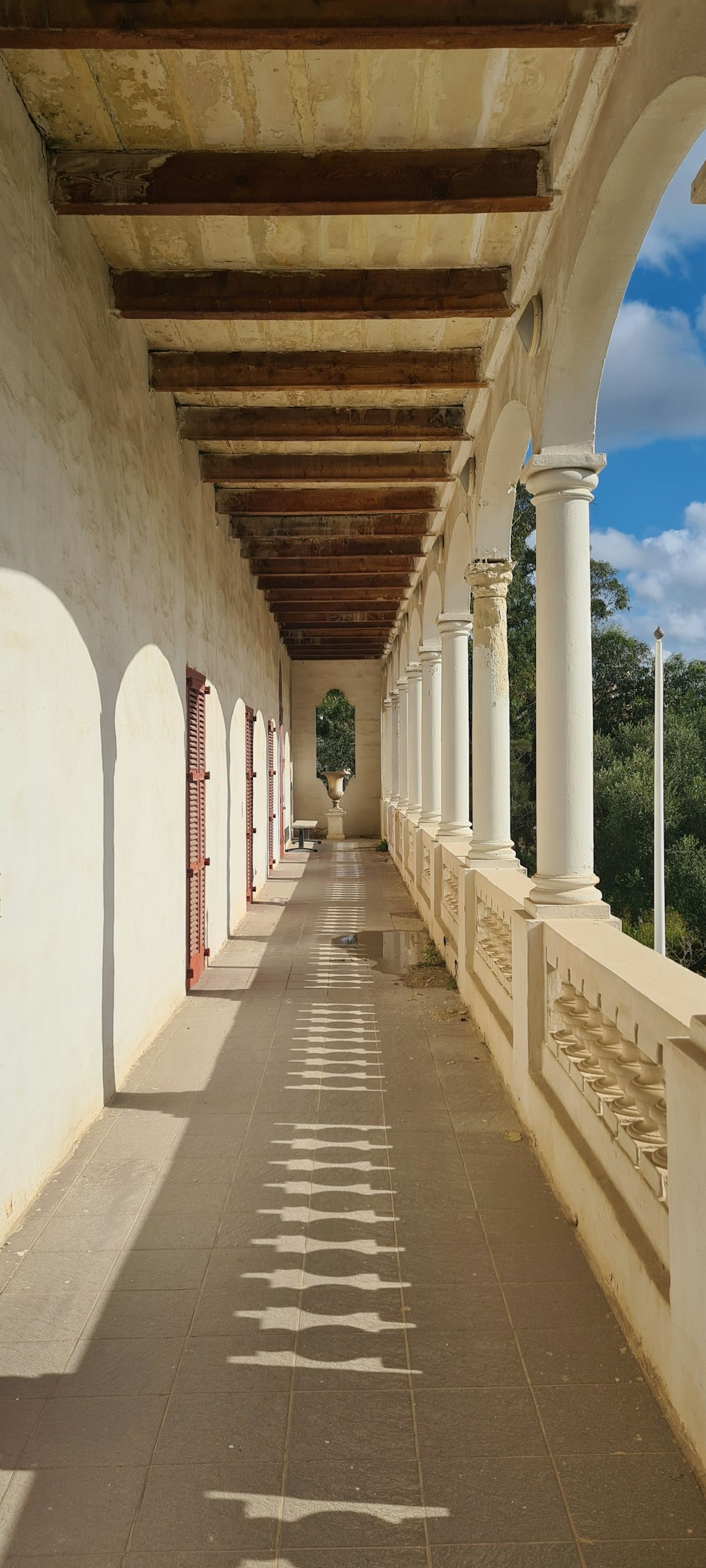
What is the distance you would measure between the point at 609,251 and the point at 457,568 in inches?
197

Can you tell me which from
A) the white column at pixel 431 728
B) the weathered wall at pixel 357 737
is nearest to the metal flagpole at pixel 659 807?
the white column at pixel 431 728

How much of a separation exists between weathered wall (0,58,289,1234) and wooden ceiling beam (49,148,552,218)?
0.23 metres

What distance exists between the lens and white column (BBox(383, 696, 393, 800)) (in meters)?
20.5

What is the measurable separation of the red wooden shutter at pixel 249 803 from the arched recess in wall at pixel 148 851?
4636 mm

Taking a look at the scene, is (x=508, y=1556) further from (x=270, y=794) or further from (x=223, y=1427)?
(x=270, y=794)

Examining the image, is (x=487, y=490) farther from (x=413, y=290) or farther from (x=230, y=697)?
(x=230, y=697)

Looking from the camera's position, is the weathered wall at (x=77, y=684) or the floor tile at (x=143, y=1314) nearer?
the floor tile at (x=143, y=1314)

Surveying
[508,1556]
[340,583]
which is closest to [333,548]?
[340,583]

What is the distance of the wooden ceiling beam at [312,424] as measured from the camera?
7203mm

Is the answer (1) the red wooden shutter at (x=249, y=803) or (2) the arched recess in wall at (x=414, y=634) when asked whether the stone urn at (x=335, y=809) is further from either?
(1) the red wooden shutter at (x=249, y=803)

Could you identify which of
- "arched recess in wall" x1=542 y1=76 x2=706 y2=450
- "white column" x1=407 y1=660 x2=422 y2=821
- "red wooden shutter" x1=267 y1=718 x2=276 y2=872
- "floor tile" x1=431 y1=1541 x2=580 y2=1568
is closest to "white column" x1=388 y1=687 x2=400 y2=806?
"red wooden shutter" x1=267 y1=718 x2=276 y2=872

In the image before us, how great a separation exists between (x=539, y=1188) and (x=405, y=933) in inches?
251

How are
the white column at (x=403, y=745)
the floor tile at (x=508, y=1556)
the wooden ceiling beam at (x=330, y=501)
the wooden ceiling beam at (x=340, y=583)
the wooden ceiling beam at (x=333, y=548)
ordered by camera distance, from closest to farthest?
the floor tile at (x=508, y=1556) < the wooden ceiling beam at (x=330, y=501) < the wooden ceiling beam at (x=333, y=548) < the wooden ceiling beam at (x=340, y=583) < the white column at (x=403, y=745)

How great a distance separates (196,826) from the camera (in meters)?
7.87
